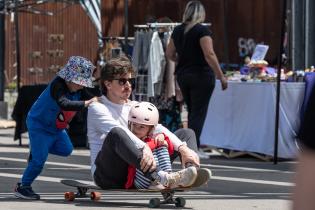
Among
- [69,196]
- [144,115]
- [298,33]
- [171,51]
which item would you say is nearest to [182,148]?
[144,115]

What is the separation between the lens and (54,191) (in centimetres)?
760

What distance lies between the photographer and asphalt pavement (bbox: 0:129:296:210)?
6770 millimetres

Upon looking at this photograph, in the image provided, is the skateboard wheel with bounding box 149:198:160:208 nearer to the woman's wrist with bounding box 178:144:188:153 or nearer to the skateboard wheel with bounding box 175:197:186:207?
the skateboard wheel with bounding box 175:197:186:207

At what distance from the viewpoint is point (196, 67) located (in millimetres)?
9922

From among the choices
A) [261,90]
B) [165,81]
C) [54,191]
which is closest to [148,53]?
[165,81]

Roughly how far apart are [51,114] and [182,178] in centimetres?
124

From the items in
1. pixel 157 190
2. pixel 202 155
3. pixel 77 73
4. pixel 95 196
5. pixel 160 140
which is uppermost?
pixel 77 73

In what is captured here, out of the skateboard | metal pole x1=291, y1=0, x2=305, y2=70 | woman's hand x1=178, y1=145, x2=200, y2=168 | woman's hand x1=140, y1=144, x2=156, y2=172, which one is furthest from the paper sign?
woman's hand x1=140, y1=144, x2=156, y2=172

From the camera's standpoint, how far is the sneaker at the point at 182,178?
6.24m

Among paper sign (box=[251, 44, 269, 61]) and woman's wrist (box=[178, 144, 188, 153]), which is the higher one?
paper sign (box=[251, 44, 269, 61])

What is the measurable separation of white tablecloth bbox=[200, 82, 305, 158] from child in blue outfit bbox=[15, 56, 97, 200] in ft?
11.5

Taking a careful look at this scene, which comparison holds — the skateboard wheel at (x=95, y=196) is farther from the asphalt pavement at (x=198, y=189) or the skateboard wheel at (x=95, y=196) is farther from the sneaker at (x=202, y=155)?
the sneaker at (x=202, y=155)

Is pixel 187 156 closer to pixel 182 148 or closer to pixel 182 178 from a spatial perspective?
pixel 182 148

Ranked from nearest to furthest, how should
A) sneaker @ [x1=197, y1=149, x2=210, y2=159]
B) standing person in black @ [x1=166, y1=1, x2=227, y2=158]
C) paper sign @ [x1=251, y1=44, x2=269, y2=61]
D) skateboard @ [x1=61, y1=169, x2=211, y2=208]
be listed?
1. skateboard @ [x1=61, y1=169, x2=211, y2=208]
2. standing person in black @ [x1=166, y1=1, x2=227, y2=158]
3. sneaker @ [x1=197, y1=149, x2=210, y2=159]
4. paper sign @ [x1=251, y1=44, x2=269, y2=61]
